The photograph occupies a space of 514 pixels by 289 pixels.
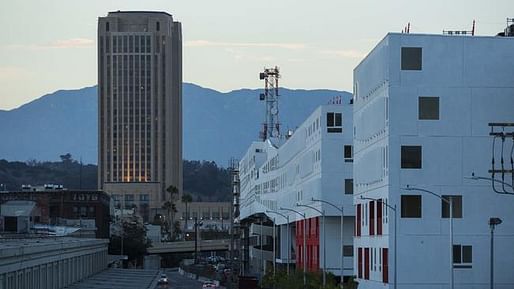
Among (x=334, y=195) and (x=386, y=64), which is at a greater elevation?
(x=386, y=64)

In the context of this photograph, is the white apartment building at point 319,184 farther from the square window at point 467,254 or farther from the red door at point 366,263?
the square window at point 467,254

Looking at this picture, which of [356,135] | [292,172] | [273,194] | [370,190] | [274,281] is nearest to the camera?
[370,190]

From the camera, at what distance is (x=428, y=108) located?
2963 inches

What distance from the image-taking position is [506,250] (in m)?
74.1

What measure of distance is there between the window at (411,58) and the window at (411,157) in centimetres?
461

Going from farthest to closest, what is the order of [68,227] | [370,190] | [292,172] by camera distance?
[68,227] < [292,172] < [370,190]

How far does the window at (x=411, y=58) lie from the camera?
75000mm

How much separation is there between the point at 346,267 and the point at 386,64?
3451 cm

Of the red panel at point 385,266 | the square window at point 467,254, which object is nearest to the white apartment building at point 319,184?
the red panel at point 385,266

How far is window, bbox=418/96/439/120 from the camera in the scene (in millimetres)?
75188

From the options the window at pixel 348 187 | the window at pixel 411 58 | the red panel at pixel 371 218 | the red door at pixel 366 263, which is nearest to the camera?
the window at pixel 411 58

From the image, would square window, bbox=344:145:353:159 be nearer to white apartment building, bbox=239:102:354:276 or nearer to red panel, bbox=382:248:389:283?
white apartment building, bbox=239:102:354:276

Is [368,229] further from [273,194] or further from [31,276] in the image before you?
[273,194]

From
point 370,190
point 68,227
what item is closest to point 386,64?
point 370,190
